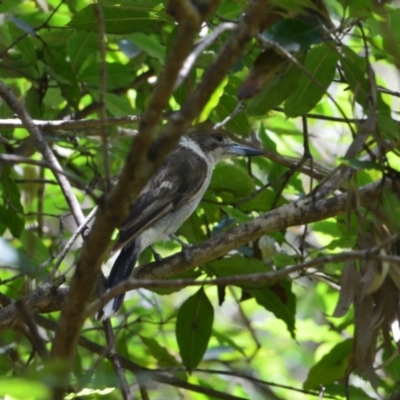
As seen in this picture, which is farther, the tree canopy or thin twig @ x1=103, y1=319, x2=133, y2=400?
thin twig @ x1=103, y1=319, x2=133, y2=400

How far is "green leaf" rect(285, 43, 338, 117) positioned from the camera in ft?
A: 9.48

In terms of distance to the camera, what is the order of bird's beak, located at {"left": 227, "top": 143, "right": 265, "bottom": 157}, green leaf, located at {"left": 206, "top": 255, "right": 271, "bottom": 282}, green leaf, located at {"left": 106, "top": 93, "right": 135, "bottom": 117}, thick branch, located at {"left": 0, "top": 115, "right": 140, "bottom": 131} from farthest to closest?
bird's beak, located at {"left": 227, "top": 143, "right": 265, "bottom": 157} → green leaf, located at {"left": 106, "top": 93, "right": 135, "bottom": 117} → green leaf, located at {"left": 206, "top": 255, "right": 271, "bottom": 282} → thick branch, located at {"left": 0, "top": 115, "right": 140, "bottom": 131}

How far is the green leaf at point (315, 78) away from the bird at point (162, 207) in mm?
901

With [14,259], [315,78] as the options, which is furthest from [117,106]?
[14,259]

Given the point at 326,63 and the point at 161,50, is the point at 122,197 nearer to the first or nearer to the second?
the point at 326,63

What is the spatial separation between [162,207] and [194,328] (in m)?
0.85

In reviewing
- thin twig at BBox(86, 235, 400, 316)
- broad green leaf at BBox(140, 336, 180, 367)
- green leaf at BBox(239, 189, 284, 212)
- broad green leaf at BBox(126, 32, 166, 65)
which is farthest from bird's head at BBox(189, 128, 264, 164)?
thin twig at BBox(86, 235, 400, 316)

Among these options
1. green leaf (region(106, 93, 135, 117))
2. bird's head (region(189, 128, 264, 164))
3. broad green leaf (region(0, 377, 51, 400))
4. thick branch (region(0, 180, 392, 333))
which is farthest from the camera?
bird's head (region(189, 128, 264, 164))

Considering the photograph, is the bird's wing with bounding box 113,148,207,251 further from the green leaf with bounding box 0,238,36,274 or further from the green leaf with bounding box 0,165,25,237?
the green leaf with bounding box 0,238,36,274

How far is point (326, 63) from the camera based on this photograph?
290 cm

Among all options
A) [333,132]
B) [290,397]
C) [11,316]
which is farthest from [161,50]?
[290,397]

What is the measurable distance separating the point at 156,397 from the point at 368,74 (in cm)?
253

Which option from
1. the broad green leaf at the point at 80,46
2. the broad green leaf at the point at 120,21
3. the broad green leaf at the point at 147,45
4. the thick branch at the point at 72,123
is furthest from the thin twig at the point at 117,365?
the broad green leaf at the point at 80,46

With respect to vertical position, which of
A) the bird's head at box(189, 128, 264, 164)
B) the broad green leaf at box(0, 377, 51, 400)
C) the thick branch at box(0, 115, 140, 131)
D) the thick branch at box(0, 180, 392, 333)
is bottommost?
the broad green leaf at box(0, 377, 51, 400)
